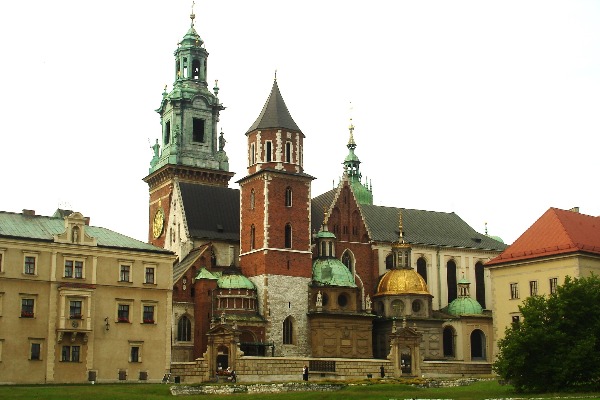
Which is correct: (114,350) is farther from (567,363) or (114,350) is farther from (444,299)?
(444,299)

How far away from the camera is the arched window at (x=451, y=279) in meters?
98.7

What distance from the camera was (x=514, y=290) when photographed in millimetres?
75125

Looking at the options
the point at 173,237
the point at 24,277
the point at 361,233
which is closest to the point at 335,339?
the point at 361,233

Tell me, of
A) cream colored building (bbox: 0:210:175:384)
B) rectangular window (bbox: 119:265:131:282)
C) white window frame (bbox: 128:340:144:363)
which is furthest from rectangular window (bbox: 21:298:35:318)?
white window frame (bbox: 128:340:144:363)

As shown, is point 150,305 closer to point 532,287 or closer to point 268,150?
point 268,150

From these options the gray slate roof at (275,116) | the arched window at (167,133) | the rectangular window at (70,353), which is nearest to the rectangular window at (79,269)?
the rectangular window at (70,353)

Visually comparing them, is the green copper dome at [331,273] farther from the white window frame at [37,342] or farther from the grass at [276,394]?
the white window frame at [37,342]

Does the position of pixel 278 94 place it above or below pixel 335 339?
above

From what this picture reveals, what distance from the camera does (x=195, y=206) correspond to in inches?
3543

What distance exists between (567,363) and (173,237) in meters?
48.6

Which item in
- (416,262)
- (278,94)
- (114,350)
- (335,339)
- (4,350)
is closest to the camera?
(4,350)

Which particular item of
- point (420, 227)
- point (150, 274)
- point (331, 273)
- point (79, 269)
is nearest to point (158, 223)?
point (331, 273)

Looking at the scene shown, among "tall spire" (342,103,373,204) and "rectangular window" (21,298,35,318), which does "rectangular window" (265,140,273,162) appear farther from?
"tall spire" (342,103,373,204)

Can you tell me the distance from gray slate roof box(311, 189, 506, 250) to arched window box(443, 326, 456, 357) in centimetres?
1031
